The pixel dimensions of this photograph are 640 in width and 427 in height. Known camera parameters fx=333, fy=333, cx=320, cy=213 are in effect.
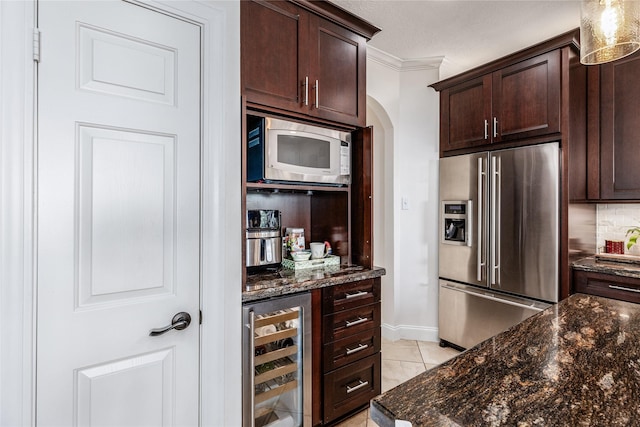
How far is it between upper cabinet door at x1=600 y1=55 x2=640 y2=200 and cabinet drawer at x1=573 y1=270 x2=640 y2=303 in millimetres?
627

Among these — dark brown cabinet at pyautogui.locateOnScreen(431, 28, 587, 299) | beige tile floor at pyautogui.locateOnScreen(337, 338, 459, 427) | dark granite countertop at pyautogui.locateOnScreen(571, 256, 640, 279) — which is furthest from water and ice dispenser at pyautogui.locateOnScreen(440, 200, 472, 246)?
beige tile floor at pyautogui.locateOnScreen(337, 338, 459, 427)

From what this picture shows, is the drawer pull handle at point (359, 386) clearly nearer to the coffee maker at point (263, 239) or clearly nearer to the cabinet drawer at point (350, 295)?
the cabinet drawer at point (350, 295)

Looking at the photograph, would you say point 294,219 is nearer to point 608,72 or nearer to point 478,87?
point 478,87

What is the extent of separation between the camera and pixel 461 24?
2.54 meters

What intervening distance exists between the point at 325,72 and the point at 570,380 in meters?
1.83

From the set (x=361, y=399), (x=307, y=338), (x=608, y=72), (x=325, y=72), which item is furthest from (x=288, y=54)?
(x=608, y=72)

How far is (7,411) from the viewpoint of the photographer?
1.08 m

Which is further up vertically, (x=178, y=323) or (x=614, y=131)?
(x=614, y=131)

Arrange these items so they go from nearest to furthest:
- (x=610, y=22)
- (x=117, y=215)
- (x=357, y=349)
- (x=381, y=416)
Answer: (x=381, y=416)
(x=610, y=22)
(x=117, y=215)
(x=357, y=349)

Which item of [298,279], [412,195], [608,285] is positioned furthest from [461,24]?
[298,279]

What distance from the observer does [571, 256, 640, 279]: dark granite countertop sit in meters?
2.08

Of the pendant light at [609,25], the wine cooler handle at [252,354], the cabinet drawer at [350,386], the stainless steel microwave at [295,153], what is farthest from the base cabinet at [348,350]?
the pendant light at [609,25]

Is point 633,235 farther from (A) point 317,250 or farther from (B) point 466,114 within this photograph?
(A) point 317,250

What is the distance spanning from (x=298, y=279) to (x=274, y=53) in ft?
4.00
